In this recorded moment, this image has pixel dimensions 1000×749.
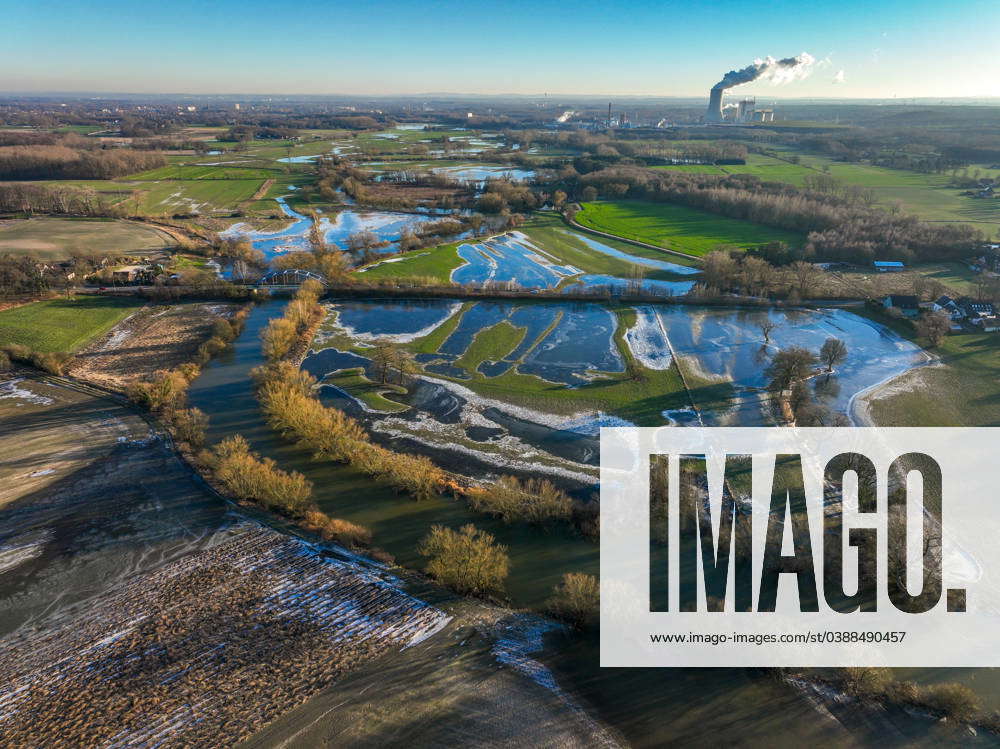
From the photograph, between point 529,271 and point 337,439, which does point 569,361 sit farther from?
point 529,271

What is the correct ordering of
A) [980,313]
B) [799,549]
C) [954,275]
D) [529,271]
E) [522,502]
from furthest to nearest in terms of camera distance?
[529,271] → [954,275] → [980,313] → [522,502] → [799,549]

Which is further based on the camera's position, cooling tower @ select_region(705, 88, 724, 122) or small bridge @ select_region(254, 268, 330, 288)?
cooling tower @ select_region(705, 88, 724, 122)

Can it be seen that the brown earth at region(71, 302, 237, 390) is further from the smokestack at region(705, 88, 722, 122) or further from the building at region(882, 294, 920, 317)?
the smokestack at region(705, 88, 722, 122)

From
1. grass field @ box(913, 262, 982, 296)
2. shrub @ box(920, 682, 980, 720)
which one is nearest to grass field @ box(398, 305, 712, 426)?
shrub @ box(920, 682, 980, 720)

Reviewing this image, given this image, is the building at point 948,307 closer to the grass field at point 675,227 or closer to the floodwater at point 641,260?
the floodwater at point 641,260

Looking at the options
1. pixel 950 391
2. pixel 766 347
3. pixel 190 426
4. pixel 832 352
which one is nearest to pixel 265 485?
pixel 190 426

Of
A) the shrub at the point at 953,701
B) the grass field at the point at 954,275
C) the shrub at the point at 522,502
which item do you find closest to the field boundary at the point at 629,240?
the grass field at the point at 954,275

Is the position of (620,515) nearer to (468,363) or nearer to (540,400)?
(540,400)
